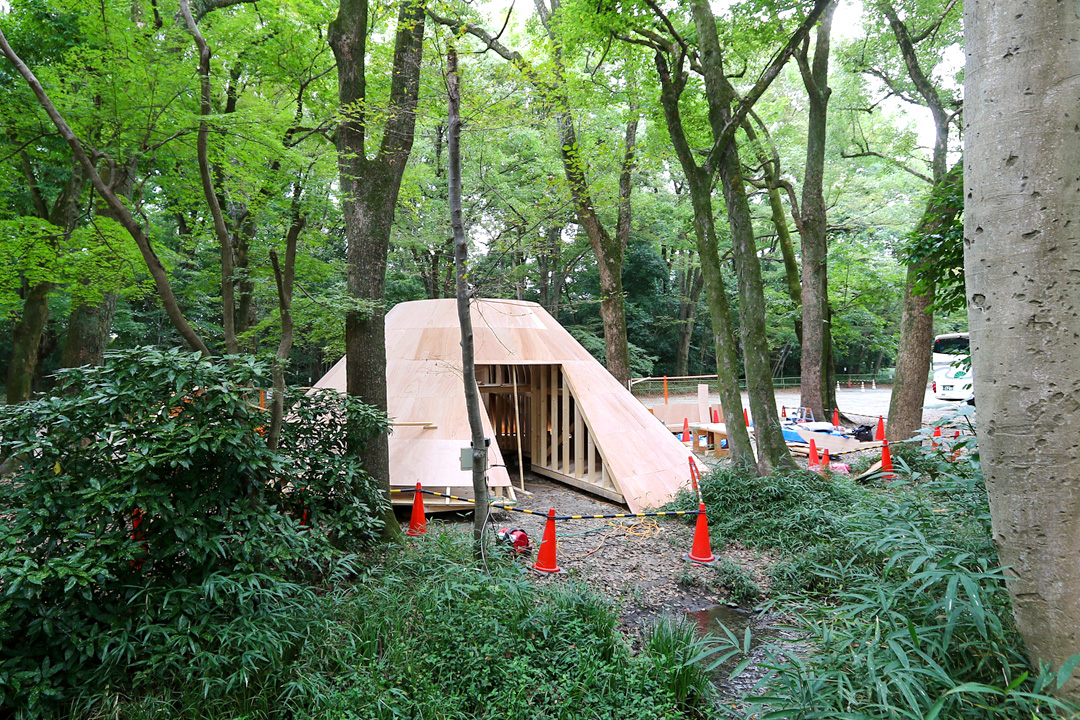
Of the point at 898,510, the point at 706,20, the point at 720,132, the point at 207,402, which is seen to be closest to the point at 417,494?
the point at 207,402

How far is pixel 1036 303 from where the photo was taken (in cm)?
194

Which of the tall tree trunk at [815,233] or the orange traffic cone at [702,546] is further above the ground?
the tall tree trunk at [815,233]

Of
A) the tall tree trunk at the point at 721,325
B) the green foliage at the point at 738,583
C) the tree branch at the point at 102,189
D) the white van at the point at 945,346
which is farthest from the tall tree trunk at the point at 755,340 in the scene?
the white van at the point at 945,346

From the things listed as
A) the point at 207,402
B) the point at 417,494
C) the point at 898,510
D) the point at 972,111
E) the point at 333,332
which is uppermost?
the point at 972,111

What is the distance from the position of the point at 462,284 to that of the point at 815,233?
30.0 ft

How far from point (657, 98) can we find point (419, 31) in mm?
4414

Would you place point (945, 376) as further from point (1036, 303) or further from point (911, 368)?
point (1036, 303)

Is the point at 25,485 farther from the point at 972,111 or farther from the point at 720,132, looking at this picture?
the point at 720,132

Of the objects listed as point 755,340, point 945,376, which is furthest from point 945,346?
point 755,340

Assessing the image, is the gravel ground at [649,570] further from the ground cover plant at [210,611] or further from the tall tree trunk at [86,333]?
the tall tree trunk at [86,333]

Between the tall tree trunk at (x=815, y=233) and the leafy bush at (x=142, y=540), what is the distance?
35.1ft

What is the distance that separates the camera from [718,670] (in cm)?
357

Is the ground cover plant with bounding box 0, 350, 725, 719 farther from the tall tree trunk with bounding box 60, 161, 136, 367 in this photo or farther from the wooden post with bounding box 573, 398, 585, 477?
the tall tree trunk with bounding box 60, 161, 136, 367

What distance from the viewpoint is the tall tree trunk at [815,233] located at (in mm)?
10125
